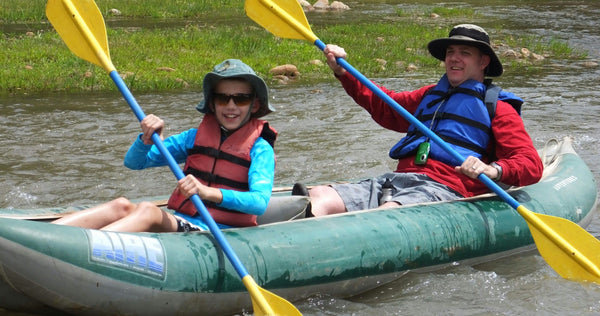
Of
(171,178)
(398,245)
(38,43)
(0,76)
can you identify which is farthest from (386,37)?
(398,245)

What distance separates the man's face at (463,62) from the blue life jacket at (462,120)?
47 mm

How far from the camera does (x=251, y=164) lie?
12.2ft

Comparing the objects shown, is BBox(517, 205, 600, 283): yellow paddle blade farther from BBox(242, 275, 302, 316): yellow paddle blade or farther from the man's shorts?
BBox(242, 275, 302, 316): yellow paddle blade

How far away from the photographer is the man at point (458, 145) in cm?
430

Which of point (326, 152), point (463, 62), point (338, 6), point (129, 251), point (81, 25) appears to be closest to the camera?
point (129, 251)

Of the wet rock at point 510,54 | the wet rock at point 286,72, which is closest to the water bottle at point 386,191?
the wet rock at point 286,72

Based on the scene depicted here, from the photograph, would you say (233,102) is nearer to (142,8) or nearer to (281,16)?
(281,16)

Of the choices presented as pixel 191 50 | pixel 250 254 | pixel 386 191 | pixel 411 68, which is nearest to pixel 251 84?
pixel 250 254

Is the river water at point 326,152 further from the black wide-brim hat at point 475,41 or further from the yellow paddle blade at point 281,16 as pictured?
the yellow paddle blade at point 281,16

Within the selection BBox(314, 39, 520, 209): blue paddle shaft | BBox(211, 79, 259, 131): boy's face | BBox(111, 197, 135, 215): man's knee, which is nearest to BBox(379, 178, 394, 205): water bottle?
BBox(314, 39, 520, 209): blue paddle shaft

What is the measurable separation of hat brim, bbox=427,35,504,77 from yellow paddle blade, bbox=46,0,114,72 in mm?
1907

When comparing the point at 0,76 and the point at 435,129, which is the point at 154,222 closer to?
the point at 435,129

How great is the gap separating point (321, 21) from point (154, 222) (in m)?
13.5

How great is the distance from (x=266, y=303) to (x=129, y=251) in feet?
1.95
